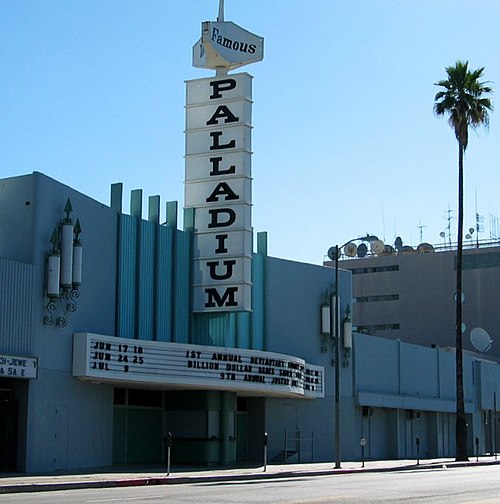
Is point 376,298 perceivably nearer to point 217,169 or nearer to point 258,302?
point 258,302

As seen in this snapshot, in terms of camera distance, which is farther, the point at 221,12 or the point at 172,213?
the point at 221,12

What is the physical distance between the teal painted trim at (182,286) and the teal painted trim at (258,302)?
438cm

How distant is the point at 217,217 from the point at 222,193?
96 cm

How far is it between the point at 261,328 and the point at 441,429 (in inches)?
784

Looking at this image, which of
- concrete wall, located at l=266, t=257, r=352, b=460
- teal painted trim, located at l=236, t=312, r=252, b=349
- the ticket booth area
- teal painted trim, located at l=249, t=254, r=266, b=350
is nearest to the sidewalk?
the ticket booth area

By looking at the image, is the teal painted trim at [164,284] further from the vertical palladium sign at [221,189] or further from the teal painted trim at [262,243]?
the teal painted trim at [262,243]

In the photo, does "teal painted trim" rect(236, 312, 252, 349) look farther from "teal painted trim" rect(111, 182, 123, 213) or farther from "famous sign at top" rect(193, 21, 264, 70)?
"famous sign at top" rect(193, 21, 264, 70)

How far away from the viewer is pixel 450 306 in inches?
3538

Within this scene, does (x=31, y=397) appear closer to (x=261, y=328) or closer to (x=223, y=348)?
(x=223, y=348)

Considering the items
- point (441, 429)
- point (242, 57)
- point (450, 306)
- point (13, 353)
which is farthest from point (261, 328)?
point (450, 306)

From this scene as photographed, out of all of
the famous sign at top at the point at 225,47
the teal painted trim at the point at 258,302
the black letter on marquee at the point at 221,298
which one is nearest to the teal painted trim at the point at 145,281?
the black letter on marquee at the point at 221,298

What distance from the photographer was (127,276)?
1480 inches

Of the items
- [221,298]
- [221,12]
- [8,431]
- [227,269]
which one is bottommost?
[8,431]

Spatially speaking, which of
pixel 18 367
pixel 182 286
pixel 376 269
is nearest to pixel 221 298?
pixel 182 286
